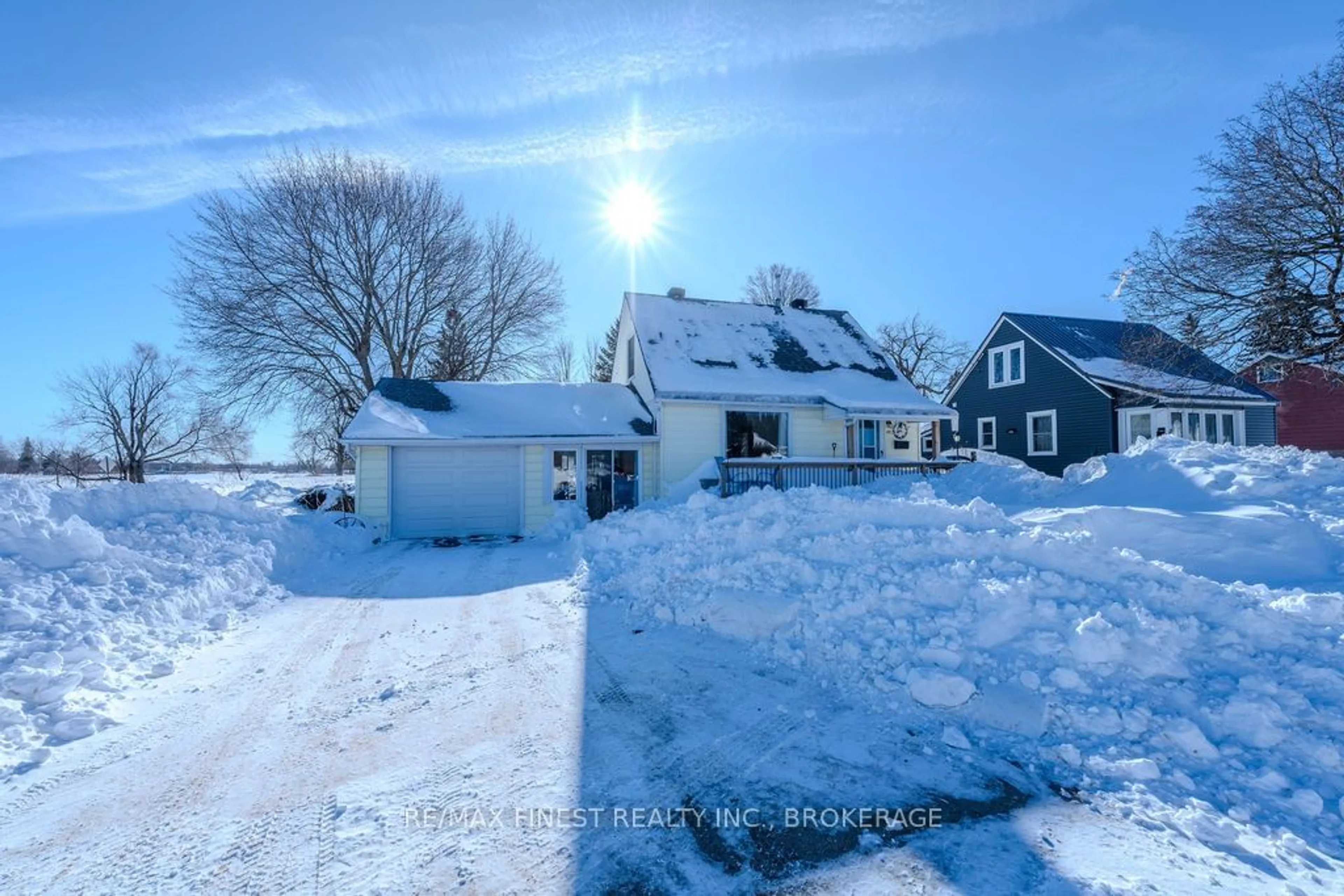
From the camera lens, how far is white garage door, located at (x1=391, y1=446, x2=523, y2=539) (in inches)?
535

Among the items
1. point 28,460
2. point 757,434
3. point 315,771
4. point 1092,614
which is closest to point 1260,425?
point 757,434

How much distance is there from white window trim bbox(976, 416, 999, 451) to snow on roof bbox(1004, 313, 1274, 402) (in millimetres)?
3697

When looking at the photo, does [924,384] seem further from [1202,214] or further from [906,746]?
[906,746]

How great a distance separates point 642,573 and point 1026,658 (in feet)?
14.7

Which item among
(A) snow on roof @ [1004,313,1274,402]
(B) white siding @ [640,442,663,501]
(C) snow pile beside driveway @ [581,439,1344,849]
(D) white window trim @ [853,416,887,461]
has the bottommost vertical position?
(C) snow pile beside driveway @ [581,439,1344,849]

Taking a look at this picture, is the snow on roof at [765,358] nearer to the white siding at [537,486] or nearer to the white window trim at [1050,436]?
the white siding at [537,486]

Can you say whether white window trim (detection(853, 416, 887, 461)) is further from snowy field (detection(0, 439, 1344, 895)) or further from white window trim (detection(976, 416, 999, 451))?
snowy field (detection(0, 439, 1344, 895))

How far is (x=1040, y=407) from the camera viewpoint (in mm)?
21047

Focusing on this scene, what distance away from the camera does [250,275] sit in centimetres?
1972

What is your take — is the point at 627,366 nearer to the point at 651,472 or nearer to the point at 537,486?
the point at 651,472

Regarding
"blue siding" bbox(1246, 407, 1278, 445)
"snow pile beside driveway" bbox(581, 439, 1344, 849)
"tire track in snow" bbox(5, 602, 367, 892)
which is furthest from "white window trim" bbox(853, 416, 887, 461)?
"tire track in snow" bbox(5, 602, 367, 892)

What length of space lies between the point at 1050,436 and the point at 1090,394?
6.58ft

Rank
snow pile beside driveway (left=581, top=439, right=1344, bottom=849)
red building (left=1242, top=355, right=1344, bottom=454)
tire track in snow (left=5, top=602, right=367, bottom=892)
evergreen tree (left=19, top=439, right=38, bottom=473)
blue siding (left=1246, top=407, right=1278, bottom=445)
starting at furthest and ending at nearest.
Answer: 1. evergreen tree (left=19, top=439, right=38, bottom=473)
2. red building (left=1242, top=355, right=1344, bottom=454)
3. blue siding (left=1246, top=407, right=1278, bottom=445)
4. snow pile beside driveway (left=581, top=439, right=1344, bottom=849)
5. tire track in snow (left=5, top=602, right=367, bottom=892)

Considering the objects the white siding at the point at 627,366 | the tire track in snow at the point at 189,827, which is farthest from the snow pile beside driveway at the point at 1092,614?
the white siding at the point at 627,366
